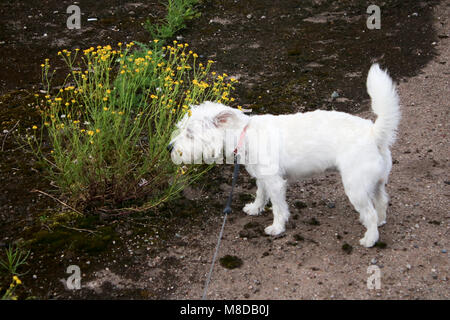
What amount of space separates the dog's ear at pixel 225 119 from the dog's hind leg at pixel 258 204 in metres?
0.88

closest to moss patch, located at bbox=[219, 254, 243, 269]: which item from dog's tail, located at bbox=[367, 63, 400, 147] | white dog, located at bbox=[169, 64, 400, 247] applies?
white dog, located at bbox=[169, 64, 400, 247]

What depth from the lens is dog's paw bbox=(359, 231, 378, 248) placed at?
401cm

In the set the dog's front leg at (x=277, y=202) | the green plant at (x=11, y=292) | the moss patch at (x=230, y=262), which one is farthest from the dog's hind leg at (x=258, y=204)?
the green plant at (x=11, y=292)

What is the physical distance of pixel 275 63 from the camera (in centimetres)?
737

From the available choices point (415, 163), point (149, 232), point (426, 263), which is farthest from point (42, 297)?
point (415, 163)

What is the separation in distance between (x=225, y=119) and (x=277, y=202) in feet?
3.11

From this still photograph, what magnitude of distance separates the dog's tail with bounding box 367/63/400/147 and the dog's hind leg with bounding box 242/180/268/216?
4.32ft

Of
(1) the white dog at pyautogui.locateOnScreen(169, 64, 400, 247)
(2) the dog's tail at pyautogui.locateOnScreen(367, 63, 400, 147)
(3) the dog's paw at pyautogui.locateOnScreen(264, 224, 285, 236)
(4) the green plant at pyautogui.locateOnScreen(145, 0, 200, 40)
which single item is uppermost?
(4) the green plant at pyautogui.locateOnScreen(145, 0, 200, 40)

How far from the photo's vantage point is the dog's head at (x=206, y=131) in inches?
153

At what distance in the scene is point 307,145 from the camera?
392 cm

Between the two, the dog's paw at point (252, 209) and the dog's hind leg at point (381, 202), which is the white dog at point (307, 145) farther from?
the dog's paw at point (252, 209)

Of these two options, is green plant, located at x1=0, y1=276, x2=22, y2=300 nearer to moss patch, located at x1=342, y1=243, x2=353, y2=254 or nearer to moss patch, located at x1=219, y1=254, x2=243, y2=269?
moss patch, located at x1=219, y1=254, x2=243, y2=269

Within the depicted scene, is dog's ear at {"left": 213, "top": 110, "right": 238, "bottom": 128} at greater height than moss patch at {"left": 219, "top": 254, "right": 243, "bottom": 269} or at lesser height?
greater

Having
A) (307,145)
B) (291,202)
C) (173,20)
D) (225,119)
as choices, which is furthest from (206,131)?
(173,20)
